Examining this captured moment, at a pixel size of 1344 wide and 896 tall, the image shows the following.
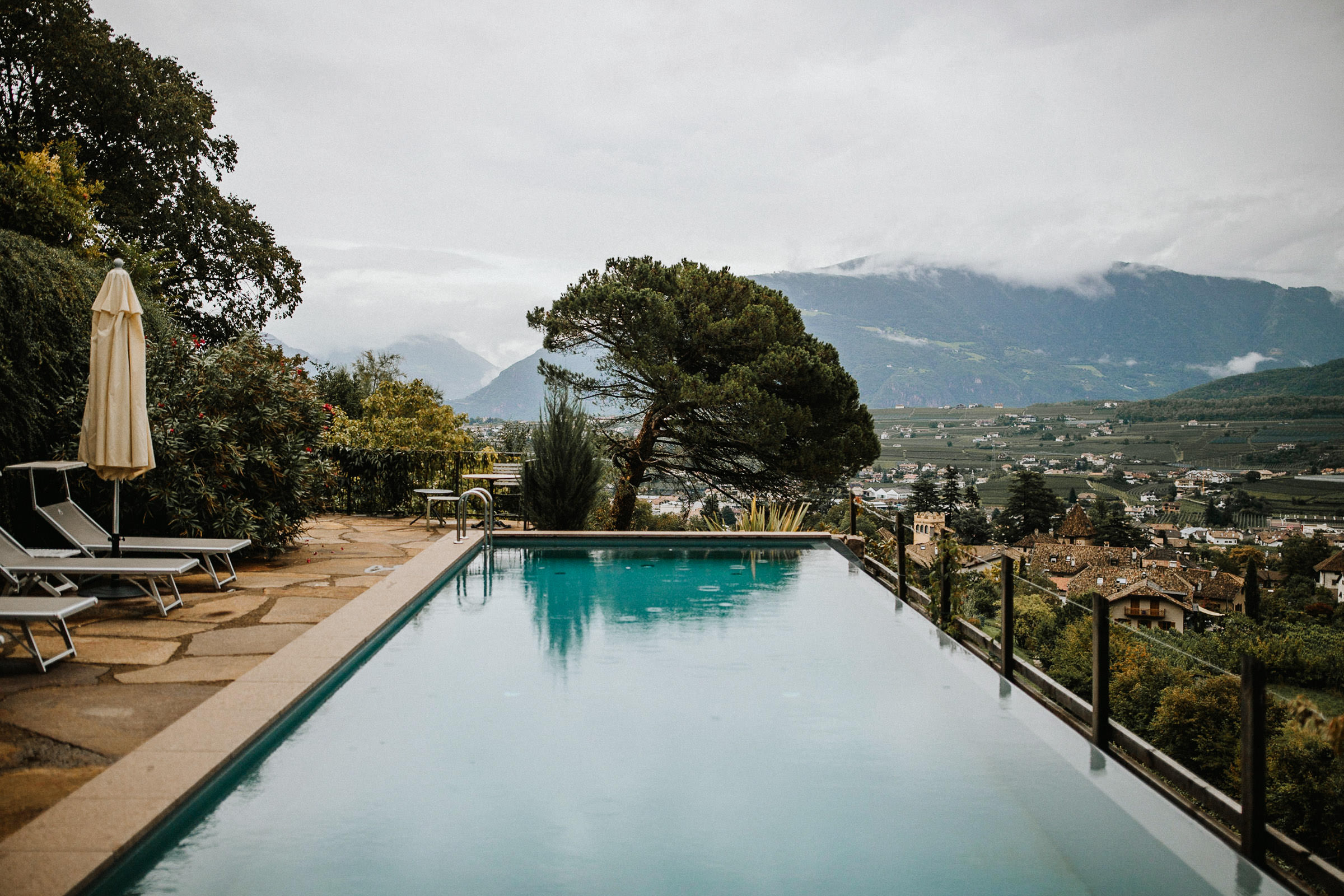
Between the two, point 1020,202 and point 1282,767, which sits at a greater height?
point 1020,202

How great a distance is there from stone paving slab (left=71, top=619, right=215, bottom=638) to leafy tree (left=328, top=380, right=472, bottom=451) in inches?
282

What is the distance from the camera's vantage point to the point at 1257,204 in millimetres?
31234

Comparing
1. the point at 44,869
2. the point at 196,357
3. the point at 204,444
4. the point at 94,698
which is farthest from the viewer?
the point at 196,357

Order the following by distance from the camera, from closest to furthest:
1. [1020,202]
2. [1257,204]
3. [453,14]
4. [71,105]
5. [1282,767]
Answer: [1282,767]
[71,105]
[453,14]
[1257,204]
[1020,202]

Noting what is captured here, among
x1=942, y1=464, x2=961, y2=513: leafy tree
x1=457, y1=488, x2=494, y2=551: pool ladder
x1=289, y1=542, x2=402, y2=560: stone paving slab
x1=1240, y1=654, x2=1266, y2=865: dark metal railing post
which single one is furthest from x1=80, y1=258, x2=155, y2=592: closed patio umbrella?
x1=942, y1=464, x2=961, y2=513: leafy tree

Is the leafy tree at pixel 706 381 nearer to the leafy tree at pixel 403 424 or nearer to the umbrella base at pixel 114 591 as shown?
the leafy tree at pixel 403 424

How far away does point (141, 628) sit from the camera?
4996mm

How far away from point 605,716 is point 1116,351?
69186mm

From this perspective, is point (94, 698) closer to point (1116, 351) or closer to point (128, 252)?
point (128, 252)

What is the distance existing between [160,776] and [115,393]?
331cm

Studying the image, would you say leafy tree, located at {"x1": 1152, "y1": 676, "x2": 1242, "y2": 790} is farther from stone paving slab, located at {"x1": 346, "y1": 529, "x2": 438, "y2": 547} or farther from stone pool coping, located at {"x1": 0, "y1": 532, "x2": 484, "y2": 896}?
stone paving slab, located at {"x1": 346, "y1": 529, "x2": 438, "y2": 547}

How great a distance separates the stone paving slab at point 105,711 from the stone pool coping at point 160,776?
0.30 feet

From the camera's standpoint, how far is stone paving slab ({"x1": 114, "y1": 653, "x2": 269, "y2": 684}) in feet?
13.3

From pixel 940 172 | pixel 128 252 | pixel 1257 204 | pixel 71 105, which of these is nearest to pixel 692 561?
pixel 128 252
